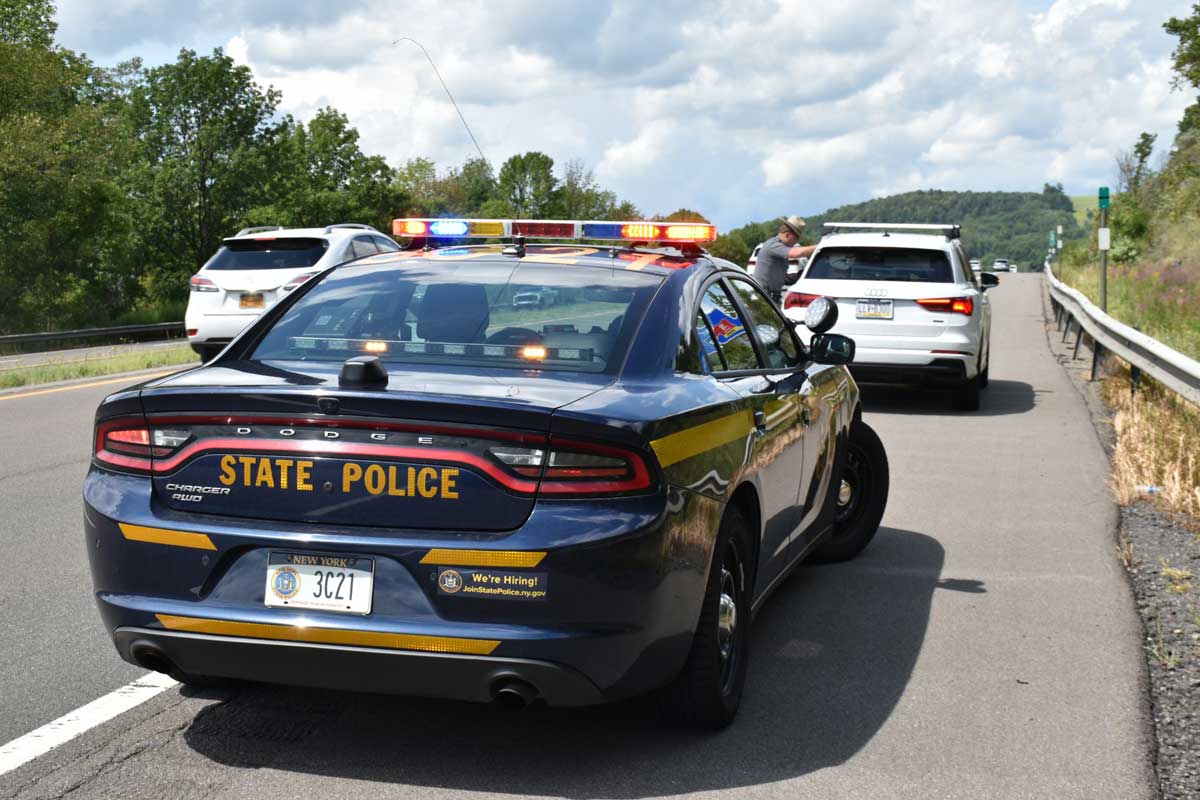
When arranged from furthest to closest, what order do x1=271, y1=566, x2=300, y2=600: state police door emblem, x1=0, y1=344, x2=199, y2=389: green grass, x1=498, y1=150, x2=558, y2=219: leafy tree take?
x1=498, y1=150, x2=558, y2=219: leafy tree → x1=0, y1=344, x2=199, y2=389: green grass → x1=271, y1=566, x2=300, y2=600: state police door emblem

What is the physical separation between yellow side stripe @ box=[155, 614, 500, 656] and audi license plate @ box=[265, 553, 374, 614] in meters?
0.06

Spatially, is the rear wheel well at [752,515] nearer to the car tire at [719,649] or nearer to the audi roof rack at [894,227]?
the car tire at [719,649]

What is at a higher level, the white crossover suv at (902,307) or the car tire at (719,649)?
the white crossover suv at (902,307)

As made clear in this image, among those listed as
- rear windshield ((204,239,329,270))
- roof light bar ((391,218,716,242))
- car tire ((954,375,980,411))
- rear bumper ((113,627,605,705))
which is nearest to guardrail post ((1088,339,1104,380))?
car tire ((954,375,980,411))

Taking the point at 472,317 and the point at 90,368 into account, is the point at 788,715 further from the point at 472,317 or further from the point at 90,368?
the point at 90,368

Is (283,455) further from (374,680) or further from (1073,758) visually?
(1073,758)

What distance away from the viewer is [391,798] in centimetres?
404

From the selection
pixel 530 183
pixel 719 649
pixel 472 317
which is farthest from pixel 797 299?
pixel 530 183

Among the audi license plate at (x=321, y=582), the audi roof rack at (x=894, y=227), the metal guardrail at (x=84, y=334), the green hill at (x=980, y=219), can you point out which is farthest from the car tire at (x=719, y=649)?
the green hill at (x=980, y=219)

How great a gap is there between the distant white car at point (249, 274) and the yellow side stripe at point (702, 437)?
13.8 m

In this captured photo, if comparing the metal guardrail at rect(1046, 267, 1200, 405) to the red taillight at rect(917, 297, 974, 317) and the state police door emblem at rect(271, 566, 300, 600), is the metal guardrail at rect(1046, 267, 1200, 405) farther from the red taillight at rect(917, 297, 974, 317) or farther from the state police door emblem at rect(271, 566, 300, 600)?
the state police door emblem at rect(271, 566, 300, 600)

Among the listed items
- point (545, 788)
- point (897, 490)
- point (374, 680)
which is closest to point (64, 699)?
point (374, 680)

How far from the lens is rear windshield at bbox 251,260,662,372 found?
4.70m

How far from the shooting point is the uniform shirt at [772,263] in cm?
1573
